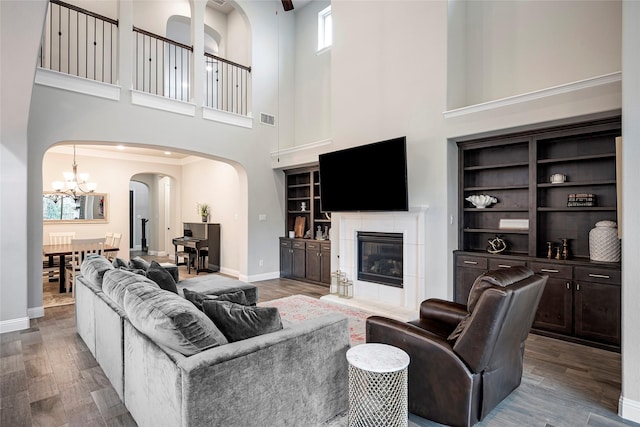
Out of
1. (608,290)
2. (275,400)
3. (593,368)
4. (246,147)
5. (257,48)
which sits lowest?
(593,368)

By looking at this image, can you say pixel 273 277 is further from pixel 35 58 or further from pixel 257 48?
pixel 35 58

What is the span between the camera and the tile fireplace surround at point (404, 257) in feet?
15.4

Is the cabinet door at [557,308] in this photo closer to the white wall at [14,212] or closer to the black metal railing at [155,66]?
the white wall at [14,212]

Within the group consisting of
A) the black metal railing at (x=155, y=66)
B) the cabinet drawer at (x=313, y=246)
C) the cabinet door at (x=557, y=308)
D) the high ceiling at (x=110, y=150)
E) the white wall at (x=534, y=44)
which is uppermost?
the black metal railing at (x=155, y=66)

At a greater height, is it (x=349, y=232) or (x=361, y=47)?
(x=361, y=47)

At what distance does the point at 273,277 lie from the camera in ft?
23.9

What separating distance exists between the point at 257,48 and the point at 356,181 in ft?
12.9

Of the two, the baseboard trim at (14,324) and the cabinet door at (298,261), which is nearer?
the baseboard trim at (14,324)

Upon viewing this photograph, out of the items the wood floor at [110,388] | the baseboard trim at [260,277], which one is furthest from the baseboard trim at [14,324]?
the baseboard trim at [260,277]

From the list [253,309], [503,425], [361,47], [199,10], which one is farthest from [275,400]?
[199,10]

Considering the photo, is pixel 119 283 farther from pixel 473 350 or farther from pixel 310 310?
pixel 310 310

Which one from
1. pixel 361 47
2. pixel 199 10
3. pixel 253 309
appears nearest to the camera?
pixel 253 309

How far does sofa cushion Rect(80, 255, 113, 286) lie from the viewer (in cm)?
318

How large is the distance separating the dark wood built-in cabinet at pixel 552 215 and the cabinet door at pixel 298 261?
3.18m
